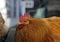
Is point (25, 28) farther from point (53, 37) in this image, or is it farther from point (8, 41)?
point (8, 41)

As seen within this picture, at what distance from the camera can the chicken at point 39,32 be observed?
110 centimetres

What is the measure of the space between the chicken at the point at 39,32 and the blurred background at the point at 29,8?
0.66 m

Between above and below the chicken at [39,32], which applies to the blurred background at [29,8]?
above

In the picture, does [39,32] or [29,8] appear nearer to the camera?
[39,32]

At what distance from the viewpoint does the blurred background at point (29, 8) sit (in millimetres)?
1882

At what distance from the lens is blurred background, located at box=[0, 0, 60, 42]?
6.17 ft

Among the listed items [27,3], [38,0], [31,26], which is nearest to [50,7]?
[38,0]

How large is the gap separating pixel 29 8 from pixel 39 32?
0.83 metres

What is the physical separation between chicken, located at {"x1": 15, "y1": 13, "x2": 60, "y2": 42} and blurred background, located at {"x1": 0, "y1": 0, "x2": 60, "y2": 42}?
664 millimetres

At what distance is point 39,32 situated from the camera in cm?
113

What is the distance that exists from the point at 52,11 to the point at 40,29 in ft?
2.62

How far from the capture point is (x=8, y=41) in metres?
1.60

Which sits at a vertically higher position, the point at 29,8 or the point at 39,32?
the point at 29,8

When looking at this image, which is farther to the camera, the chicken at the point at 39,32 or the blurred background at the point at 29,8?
the blurred background at the point at 29,8
